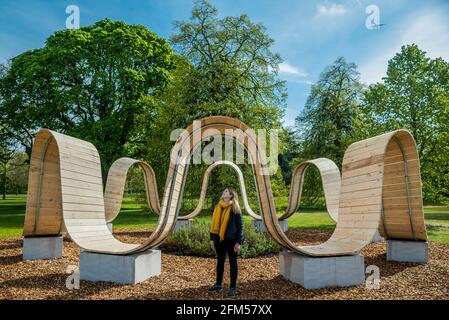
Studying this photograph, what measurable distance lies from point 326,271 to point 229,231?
1929 millimetres

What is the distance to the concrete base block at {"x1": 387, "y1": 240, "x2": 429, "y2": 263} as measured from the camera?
830 centimetres

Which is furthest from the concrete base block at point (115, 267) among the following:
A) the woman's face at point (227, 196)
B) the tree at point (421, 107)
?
the tree at point (421, 107)

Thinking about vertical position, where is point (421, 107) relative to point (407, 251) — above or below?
above

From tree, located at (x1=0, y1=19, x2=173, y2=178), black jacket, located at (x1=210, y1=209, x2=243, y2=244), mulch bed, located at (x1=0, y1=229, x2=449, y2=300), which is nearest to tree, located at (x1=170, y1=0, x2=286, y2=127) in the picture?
tree, located at (x1=0, y1=19, x2=173, y2=178)

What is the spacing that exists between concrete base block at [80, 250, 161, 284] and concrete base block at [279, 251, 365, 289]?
9.00 ft

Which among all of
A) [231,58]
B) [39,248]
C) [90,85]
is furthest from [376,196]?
[90,85]

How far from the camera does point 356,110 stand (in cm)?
2069

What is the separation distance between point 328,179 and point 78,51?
59.0 feet

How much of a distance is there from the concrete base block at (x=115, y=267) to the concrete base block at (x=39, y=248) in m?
2.62

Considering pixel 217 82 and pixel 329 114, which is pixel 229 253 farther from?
pixel 329 114

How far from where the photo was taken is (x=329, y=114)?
68.3 feet

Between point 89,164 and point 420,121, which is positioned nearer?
point 89,164
